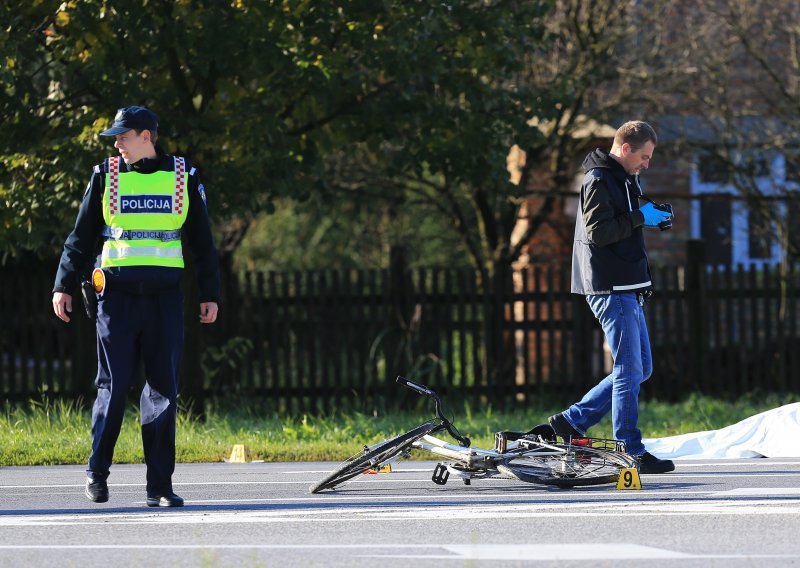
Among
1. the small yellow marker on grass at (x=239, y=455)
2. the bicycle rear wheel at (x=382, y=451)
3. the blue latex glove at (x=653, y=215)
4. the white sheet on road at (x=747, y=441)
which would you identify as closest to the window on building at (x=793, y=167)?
the white sheet on road at (x=747, y=441)

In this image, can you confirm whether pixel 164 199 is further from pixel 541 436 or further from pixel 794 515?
pixel 794 515

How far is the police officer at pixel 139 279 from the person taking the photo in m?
7.39

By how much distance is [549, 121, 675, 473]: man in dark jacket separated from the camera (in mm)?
8312

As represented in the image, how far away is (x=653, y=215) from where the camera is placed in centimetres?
823

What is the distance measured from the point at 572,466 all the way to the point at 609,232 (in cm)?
136

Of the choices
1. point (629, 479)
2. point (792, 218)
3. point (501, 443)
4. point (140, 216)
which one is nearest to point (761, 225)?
point (792, 218)

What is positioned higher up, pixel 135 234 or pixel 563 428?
pixel 135 234

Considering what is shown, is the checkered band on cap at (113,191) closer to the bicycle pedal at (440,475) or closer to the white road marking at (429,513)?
the white road marking at (429,513)

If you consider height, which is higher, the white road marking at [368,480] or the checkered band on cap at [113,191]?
the checkered band on cap at [113,191]

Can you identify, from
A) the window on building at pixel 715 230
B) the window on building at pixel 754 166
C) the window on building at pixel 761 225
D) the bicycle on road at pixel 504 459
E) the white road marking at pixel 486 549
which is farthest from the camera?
the window on building at pixel 715 230

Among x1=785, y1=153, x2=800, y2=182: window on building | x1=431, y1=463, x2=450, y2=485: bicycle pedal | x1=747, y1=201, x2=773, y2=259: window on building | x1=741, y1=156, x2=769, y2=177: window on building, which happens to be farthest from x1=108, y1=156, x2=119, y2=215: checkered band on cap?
x1=747, y1=201, x2=773, y2=259: window on building

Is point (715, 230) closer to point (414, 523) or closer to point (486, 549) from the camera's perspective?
point (414, 523)

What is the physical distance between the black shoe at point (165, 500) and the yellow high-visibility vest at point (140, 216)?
3.76ft

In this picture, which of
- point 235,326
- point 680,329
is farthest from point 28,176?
point 680,329
